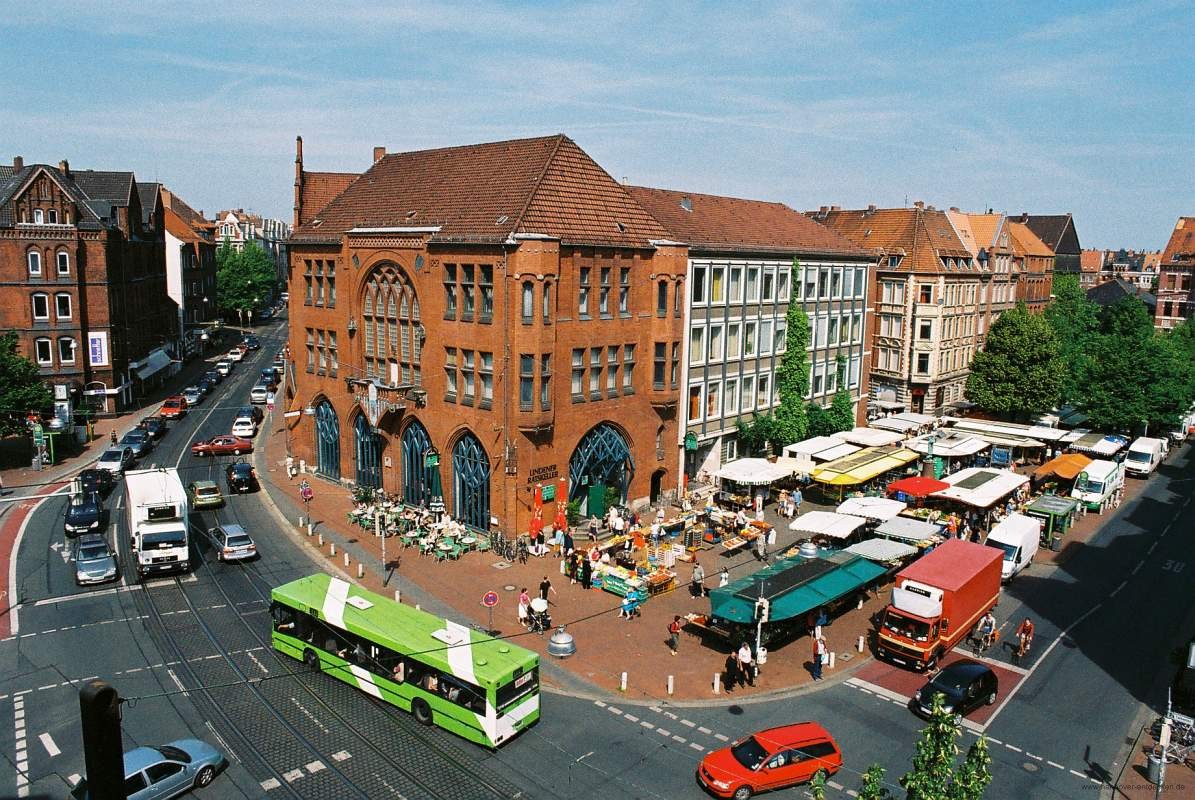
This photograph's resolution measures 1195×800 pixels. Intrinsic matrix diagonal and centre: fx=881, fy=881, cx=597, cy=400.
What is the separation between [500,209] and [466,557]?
55.5 ft

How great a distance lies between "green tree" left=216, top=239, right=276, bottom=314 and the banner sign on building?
228 feet

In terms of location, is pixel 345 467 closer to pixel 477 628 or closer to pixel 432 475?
pixel 432 475

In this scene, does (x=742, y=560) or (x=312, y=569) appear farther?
(x=742, y=560)

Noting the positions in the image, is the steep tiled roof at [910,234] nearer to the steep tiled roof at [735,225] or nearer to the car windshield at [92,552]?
the steep tiled roof at [735,225]

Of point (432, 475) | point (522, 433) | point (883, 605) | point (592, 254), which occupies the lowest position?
point (883, 605)

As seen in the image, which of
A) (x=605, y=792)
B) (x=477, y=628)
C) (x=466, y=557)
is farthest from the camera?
(x=466, y=557)

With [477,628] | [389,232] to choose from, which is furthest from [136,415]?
[477,628]

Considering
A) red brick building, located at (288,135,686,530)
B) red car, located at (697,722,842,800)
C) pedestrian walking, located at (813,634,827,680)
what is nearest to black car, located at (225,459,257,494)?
red brick building, located at (288,135,686,530)

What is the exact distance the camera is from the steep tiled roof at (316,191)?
60.5m

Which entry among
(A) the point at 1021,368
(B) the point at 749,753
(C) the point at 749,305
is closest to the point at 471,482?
(C) the point at 749,305

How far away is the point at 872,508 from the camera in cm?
4484

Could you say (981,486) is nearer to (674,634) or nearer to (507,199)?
(674,634)

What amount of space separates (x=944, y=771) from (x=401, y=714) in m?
17.2

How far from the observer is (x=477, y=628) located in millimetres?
34094
